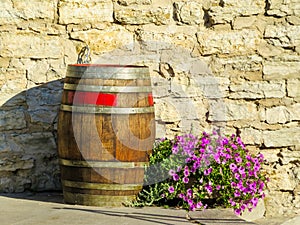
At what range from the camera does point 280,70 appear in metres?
4.90

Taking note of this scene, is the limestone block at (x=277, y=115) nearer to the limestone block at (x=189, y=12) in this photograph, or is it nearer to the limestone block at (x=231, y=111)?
the limestone block at (x=231, y=111)

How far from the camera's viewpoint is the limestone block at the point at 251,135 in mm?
4918

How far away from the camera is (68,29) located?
4809 millimetres

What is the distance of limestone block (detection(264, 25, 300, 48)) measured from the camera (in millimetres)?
4879

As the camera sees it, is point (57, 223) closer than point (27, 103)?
Yes

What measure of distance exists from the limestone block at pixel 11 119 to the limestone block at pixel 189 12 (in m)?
1.47

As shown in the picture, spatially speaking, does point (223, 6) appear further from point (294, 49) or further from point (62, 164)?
point (62, 164)

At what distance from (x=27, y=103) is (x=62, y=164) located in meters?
0.72

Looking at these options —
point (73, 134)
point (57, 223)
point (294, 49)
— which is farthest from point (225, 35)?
point (57, 223)

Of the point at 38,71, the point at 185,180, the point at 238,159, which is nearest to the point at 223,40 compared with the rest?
the point at 238,159

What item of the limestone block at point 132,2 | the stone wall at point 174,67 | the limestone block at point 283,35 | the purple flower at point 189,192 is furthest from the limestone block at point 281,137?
the limestone block at point 132,2

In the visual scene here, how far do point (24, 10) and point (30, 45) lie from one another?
272 mm

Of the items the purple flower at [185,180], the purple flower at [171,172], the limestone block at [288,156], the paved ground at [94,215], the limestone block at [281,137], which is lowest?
the paved ground at [94,215]

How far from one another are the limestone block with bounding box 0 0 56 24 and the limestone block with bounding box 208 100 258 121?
1.49 meters
